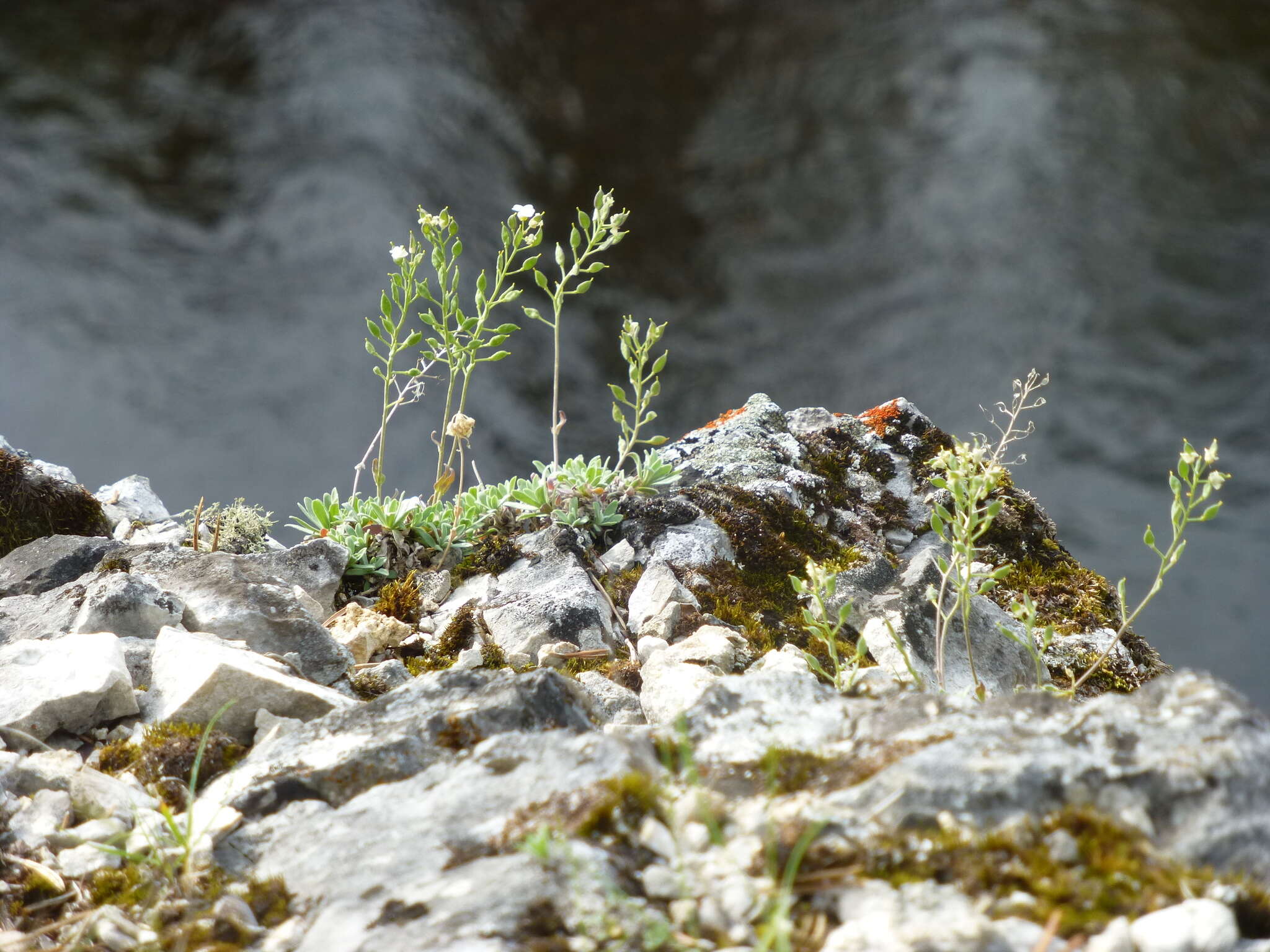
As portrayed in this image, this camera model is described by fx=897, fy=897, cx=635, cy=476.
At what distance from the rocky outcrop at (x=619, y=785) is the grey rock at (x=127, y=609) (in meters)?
0.01

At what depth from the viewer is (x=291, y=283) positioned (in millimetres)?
20672

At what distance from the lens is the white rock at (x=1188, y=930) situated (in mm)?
1438

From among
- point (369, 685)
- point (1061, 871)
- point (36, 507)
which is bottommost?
point (1061, 871)

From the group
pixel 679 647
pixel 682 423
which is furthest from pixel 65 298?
pixel 679 647

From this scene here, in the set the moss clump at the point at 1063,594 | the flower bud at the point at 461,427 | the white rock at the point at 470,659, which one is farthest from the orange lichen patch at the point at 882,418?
the white rock at the point at 470,659

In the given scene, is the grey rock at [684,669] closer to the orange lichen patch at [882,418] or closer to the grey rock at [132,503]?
the orange lichen patch at [882,418]

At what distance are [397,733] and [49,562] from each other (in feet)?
9.10

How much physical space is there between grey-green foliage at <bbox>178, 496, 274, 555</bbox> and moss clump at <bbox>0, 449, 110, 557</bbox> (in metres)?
0.54

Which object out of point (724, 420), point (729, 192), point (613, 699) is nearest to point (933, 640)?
point (613, 699)

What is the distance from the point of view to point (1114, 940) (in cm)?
144

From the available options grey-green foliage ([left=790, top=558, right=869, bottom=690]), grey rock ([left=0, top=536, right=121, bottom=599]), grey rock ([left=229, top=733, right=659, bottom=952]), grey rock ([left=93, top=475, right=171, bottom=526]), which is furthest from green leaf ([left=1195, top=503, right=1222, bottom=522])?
grey rock ([left=93, top=475, right=171, bottom=526])

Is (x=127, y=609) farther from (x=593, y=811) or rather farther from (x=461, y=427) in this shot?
(x=593, y=811)

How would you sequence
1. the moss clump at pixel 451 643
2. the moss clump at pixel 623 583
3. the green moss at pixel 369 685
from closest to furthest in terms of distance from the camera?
the green moss at pixel 369 685 < the moss clump at pixel 451 643 < the moss clump at pixel 623 583

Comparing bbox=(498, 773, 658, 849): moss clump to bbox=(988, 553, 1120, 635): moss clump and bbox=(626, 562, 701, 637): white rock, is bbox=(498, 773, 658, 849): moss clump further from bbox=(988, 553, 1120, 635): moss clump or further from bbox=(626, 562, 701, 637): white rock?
bbox=(988, 553, 1120, 635): moss clump
